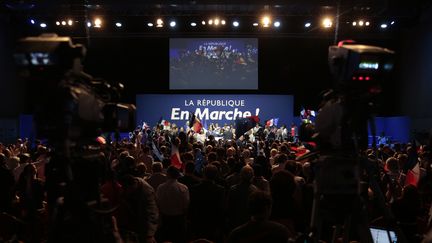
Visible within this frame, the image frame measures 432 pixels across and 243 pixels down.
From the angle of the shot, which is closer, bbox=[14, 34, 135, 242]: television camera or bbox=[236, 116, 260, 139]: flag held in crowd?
bbox=[14, 34, 135, 242]: television camera

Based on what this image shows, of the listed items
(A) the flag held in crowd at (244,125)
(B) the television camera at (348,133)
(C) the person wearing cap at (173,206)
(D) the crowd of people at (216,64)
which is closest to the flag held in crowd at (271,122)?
(D) the crowd of people at (216,64)

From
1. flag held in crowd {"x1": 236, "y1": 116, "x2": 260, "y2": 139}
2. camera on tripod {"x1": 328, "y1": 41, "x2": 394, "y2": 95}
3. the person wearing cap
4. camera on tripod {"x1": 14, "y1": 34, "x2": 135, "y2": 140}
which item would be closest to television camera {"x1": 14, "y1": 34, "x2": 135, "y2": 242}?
camera on tripod {"x1": 14, "y1": 34, "x2": 135, "y2": 140}

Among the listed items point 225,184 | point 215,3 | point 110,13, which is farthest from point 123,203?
point 110,13

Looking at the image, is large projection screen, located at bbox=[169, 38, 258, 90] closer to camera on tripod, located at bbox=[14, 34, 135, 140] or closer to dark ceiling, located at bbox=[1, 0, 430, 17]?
dark ceiling, located at bbox=[1, 0, 430, 17]

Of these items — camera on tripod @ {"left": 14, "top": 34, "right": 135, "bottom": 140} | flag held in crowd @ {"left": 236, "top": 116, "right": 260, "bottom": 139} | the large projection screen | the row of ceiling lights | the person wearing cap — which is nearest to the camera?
camera on tripod @ {"left": 14, "top": 34, "right": 135, "bottom": 140}

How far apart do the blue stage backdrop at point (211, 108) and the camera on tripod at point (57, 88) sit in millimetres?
23971

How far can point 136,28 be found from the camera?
2580 centimetres

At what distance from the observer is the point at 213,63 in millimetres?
26062

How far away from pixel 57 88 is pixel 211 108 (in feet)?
80.1

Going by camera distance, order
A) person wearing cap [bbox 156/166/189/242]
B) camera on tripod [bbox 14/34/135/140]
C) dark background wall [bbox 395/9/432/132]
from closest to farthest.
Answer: camera on tripod [bbox 14/34/135/140] → person wearing cap [bbox 156/166/189/242] → dark background wall [bbox 395/9/432/132]

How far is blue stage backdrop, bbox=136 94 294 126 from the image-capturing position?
88.8ft

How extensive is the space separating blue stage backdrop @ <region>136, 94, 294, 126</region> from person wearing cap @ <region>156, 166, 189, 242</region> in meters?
20.9

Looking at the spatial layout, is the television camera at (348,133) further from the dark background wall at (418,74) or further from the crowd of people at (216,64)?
the crowd of people at (216,64)

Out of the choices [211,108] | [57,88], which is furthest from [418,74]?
[57,88]
